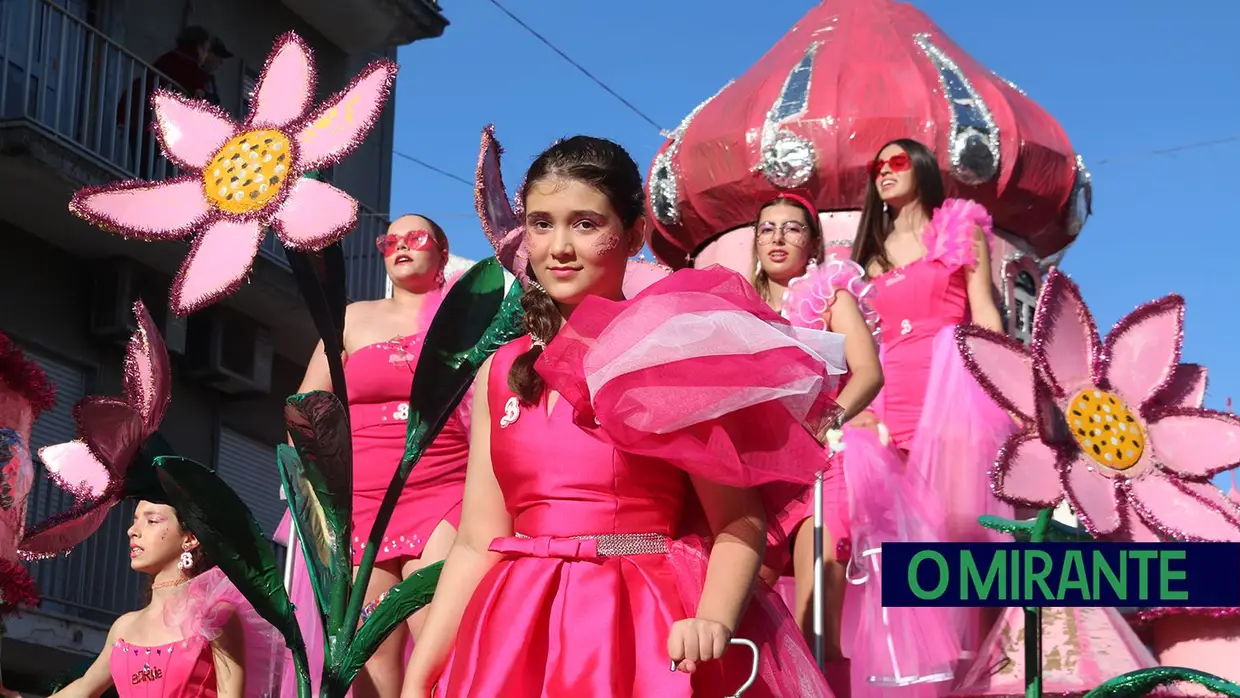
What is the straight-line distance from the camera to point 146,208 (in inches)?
154

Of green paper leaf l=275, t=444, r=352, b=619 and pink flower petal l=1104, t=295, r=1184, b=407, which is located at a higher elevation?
pink flower petal l=1104, t=295, r=1184, b=407

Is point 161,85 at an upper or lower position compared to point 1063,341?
upper

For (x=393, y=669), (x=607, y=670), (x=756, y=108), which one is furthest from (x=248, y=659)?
(x=756, y=108)

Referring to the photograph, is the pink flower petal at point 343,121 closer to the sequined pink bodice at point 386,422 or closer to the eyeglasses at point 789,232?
the sequined pink bodice at point 386,422

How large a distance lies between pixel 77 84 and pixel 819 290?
691cm

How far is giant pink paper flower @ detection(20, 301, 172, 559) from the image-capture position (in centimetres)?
355

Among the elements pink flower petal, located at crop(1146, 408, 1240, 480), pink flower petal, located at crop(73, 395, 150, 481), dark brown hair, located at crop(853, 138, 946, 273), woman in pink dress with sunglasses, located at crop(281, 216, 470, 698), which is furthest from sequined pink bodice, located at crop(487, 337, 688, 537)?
dark brown hair, located at crop(853, 138, 946, 273)

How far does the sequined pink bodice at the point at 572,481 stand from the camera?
2996 millimetres

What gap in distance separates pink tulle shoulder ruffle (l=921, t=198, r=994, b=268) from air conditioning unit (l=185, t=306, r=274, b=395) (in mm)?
6849

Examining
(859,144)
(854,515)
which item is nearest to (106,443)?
(854,515)

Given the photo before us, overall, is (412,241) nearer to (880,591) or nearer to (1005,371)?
(880,591)

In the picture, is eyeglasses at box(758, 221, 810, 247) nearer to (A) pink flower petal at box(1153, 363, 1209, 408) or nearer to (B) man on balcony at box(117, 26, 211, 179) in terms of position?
(A) pink flower petal at box(1153, 363, 1209, 408)

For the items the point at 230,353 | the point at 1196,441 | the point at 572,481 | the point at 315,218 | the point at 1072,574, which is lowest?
the point at 1072,574

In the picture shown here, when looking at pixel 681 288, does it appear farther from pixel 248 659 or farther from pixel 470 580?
pixel 248 659
